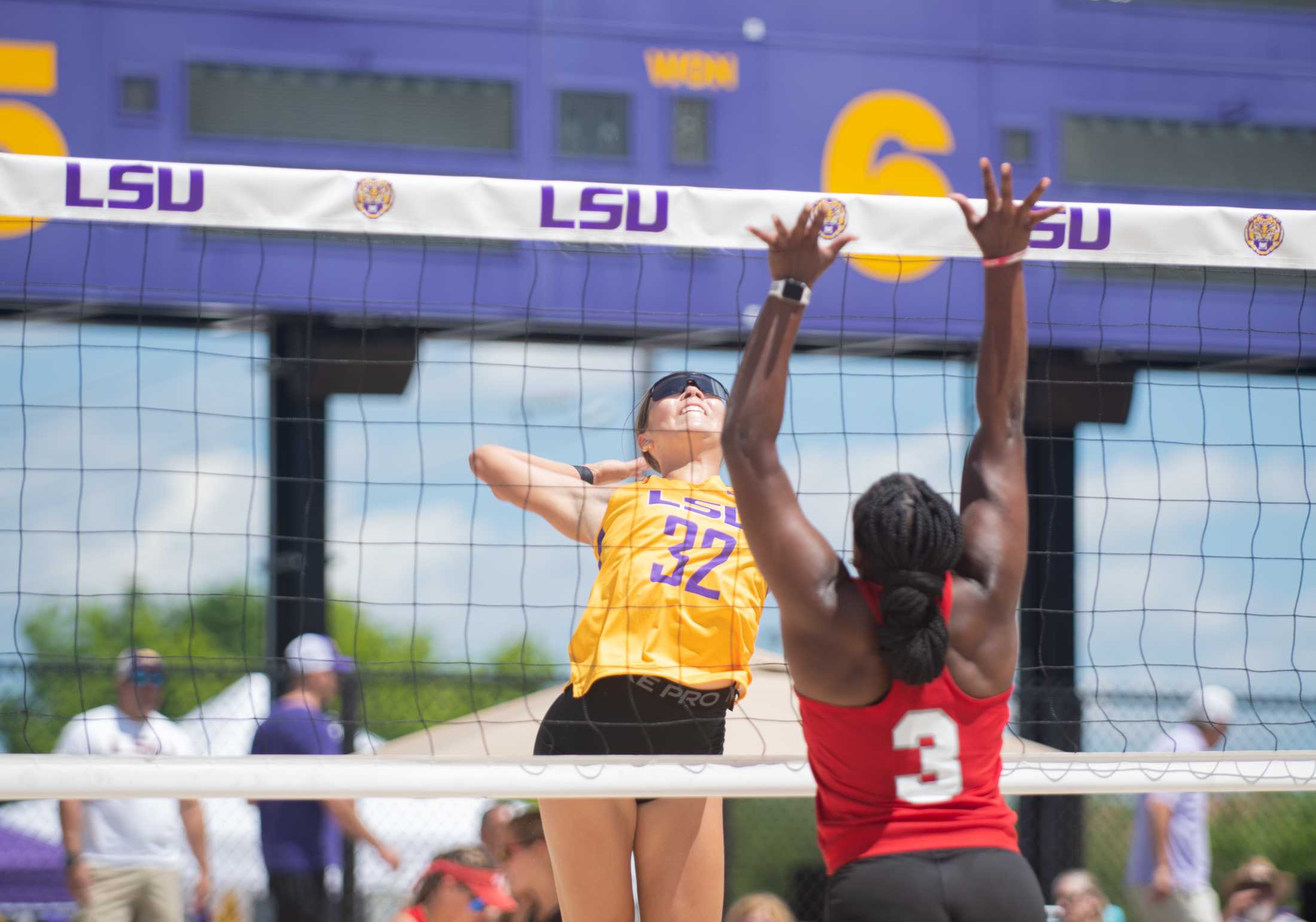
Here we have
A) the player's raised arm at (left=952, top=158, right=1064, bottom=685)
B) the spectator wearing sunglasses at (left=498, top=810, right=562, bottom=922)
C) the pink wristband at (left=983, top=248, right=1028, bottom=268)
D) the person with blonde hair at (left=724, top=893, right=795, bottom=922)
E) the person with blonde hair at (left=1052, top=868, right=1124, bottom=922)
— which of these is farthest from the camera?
the person with blonde hair at (left=1052, top=868, right=1124, bottom=922)

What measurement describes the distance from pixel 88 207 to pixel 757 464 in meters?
2.06

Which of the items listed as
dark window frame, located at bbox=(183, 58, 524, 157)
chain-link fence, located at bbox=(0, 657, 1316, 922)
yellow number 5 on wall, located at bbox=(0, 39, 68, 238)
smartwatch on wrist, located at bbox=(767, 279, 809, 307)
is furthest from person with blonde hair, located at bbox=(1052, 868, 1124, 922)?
yellow number 5 on wall, located at bbox=(0, 39, 68, 238)

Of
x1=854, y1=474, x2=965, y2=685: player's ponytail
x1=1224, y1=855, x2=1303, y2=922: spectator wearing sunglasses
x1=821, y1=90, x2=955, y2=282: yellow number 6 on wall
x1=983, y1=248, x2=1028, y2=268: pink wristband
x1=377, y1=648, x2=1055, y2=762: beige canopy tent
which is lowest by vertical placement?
x1=1224, y1=855, x2=1303, y2=922: spectator wearing sunglasses

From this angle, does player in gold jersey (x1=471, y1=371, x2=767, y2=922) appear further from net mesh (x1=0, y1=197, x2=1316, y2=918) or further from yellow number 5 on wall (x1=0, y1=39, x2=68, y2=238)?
yellow number 5 on wall (x1=0, y1=39, x2=68, y2=238)

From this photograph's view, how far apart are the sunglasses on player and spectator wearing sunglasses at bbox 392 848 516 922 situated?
1.69 m

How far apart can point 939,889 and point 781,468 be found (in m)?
0.70

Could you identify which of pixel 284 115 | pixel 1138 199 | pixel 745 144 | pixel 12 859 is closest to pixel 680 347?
pixel 745 144

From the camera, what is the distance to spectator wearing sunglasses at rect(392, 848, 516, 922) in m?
4.32

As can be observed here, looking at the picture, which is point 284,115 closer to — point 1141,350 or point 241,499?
point 241,499

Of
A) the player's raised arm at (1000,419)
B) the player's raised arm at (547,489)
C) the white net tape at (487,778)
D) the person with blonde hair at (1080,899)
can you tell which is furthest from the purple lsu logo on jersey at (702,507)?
the person with blonde hair at (1080,899)

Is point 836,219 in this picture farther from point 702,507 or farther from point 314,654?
point 314,654

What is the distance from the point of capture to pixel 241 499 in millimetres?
9945

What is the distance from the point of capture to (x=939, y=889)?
2.21 m

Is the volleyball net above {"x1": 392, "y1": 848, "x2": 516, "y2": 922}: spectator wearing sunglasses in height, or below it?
above
